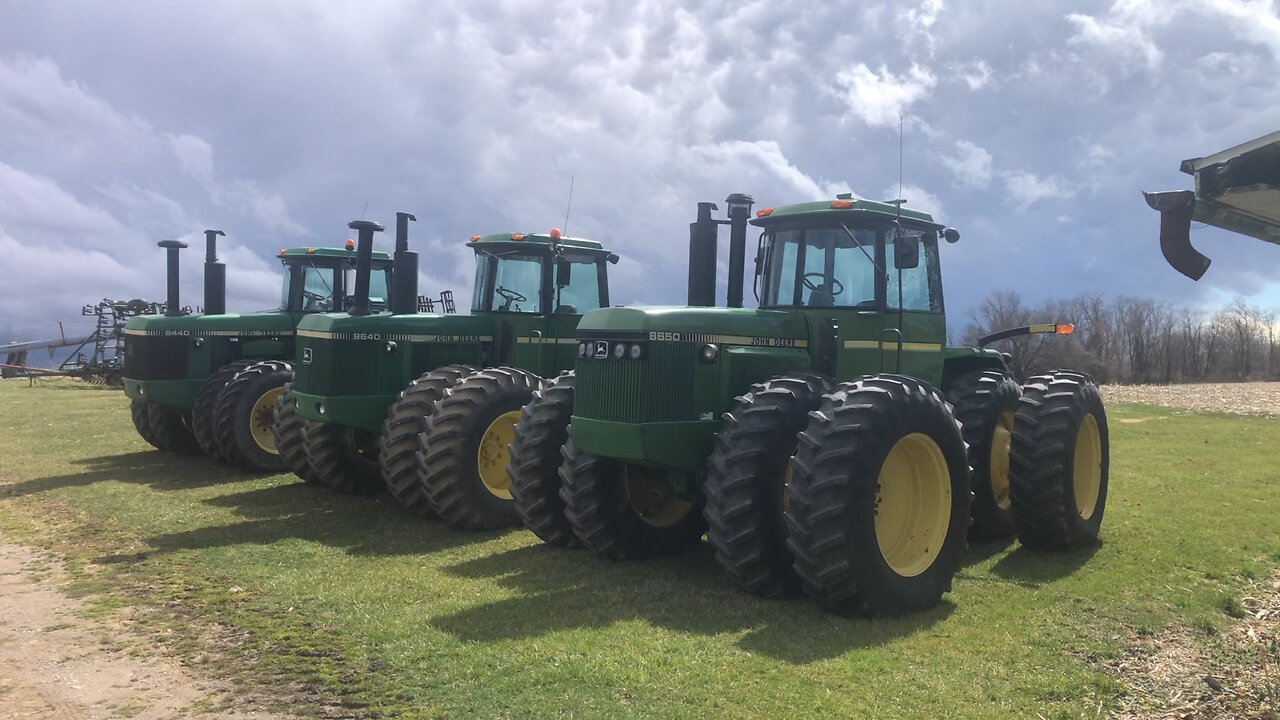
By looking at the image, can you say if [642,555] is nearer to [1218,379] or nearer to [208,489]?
[208,489]

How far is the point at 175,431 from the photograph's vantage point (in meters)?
15.8

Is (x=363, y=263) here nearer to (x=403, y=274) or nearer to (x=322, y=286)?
(x=403, y=274)

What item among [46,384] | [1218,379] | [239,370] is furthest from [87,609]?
[1218,379]

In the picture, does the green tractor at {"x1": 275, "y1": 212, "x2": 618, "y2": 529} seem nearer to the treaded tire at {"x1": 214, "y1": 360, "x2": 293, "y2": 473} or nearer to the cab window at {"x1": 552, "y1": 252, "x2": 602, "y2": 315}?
the cab window at {"x1": 552, "y1": 252, "x2": 602, "y2": 315}

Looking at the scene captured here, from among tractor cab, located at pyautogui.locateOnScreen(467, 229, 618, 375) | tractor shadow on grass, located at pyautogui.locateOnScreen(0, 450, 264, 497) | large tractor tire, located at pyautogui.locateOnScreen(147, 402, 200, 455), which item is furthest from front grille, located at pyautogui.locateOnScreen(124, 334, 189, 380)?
tractor cab, located at pyautogui.locateOnScreen(467, 229, 618, 375)

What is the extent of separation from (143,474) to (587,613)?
31.9 feet

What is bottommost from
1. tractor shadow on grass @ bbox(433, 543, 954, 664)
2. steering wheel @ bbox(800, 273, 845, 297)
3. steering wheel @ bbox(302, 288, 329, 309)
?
tractor shadow on grass @ bbox(433, 543, 954, 664)

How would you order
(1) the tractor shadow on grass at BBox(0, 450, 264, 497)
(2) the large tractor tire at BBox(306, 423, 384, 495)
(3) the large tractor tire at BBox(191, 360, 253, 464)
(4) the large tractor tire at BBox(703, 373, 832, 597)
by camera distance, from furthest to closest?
1. (3) the large tractor tire at BBox(191, 360, 253, 464)
2. (1) the tractor shadow on grass at BBox(0, 450, 264, 497)
3. (2) the large tractor tire at BBox(306, 423, 384, 495)
4. (4) the large tractor tire at BBox(703, 373, 832, 597)

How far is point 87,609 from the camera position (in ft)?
22.9

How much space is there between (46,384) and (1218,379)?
66878 mm

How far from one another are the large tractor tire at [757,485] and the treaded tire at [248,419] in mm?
8574

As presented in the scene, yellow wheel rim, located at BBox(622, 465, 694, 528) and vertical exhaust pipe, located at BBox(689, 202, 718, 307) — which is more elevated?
vertical exhaust pipe, located at BBox(689, 202, 718, 307)

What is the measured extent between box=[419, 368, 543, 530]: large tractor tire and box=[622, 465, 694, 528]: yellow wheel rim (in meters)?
1.73

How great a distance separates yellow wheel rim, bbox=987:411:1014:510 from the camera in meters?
9.15
